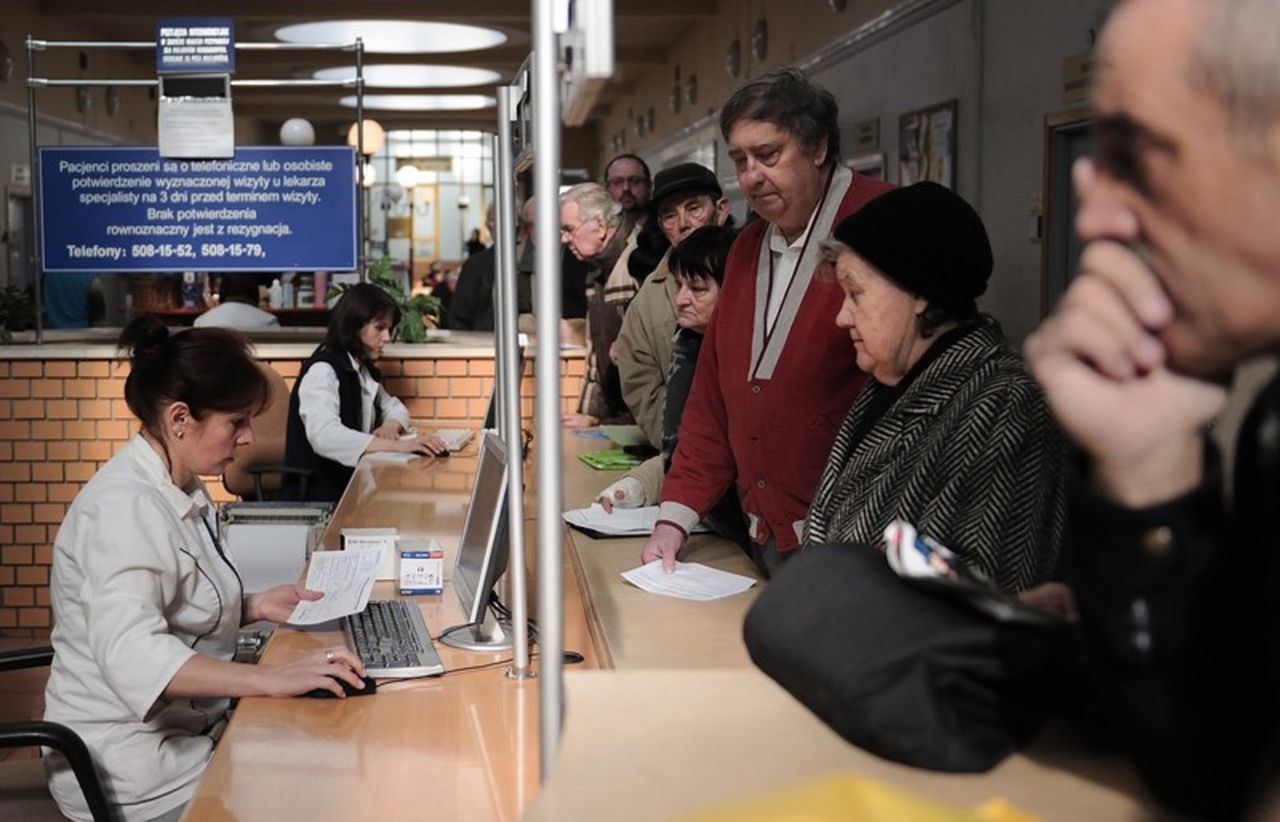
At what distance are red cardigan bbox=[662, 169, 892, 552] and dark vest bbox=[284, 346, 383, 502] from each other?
255cm

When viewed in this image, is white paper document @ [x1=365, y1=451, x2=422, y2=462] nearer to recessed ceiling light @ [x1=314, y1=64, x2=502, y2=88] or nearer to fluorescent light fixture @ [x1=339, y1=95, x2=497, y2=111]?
recessed ceiling light @ [x1=314, y1=64, x2=502, y2=88]

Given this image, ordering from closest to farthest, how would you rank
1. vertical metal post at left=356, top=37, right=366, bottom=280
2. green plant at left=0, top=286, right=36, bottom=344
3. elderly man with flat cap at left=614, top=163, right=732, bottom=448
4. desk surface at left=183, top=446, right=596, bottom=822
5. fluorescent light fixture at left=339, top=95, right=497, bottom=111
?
desk surface at left=183, top=446, right=596, bottom=822 → elderly man with flat cap at left=614, top=163, right=732, bottom=448 → vertical metal post at left=356, top=37, right=366, bottom=280 → green plant at left=0, top=286, right=36, bottom=344 → fluorescent light fixture at left=339, top=95, right=497, bottom=111

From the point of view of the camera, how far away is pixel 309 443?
5.32 meters

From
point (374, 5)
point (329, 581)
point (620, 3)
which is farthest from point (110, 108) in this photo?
point (329, 581)

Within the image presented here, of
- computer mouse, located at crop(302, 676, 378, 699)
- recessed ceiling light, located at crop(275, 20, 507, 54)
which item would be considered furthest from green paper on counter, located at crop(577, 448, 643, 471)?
recessed ceiling light, located at crop(275, 20, 507, 54)

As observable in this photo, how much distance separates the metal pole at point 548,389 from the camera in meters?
0.86

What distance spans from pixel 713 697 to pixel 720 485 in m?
2.08

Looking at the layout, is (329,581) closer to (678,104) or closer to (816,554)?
(816,554)

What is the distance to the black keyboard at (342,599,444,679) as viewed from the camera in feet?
7.97

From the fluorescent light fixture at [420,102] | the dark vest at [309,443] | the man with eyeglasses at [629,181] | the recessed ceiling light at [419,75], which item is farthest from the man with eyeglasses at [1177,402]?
the fluorescent light fixture at [420,102]

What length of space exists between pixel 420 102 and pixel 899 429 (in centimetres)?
2177

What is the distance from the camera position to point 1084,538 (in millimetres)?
713

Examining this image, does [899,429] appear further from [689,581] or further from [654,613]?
[689,581]

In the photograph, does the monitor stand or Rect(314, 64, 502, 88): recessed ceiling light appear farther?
Rect(314, 64, 502, 88): recessed ceiling light
